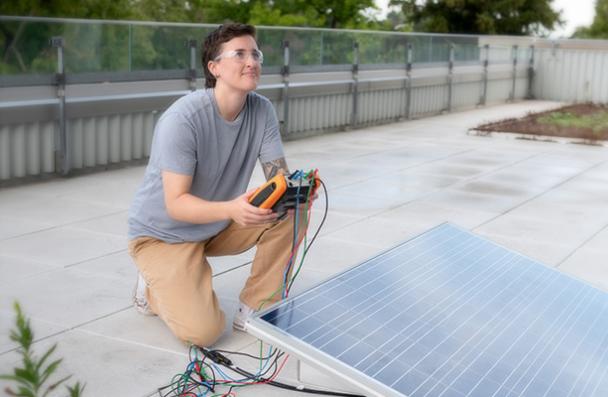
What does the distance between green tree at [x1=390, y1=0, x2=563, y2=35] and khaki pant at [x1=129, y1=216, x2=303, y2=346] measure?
47665mm

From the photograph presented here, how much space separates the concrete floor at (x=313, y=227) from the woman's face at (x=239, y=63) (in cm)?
135

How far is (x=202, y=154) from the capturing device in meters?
4.14

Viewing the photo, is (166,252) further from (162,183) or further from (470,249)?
(470,249)

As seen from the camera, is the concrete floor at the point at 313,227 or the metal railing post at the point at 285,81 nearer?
the concrete floor at the point at 313,227

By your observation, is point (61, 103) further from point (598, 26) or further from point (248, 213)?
point (598, 26)

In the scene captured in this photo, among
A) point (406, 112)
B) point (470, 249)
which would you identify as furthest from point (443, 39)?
point (470, 249)

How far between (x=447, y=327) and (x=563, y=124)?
1390 centimetres

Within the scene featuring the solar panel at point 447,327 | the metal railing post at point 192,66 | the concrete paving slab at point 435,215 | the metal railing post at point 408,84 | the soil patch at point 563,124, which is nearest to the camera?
the solar panel at point 447,327

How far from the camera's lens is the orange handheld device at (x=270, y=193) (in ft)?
11.3

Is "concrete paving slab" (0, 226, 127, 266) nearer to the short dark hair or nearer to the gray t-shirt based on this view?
the gray t-shirt

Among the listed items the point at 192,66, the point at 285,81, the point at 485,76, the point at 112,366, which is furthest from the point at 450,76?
the point at 112,366

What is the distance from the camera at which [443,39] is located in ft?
60.4

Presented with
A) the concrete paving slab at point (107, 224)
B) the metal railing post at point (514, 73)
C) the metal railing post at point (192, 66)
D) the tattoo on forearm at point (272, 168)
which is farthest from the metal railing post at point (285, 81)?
the metal railing post at point (514, 73)

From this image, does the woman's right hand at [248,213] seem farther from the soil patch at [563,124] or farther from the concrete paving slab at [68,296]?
the soil patch at [563,124]
